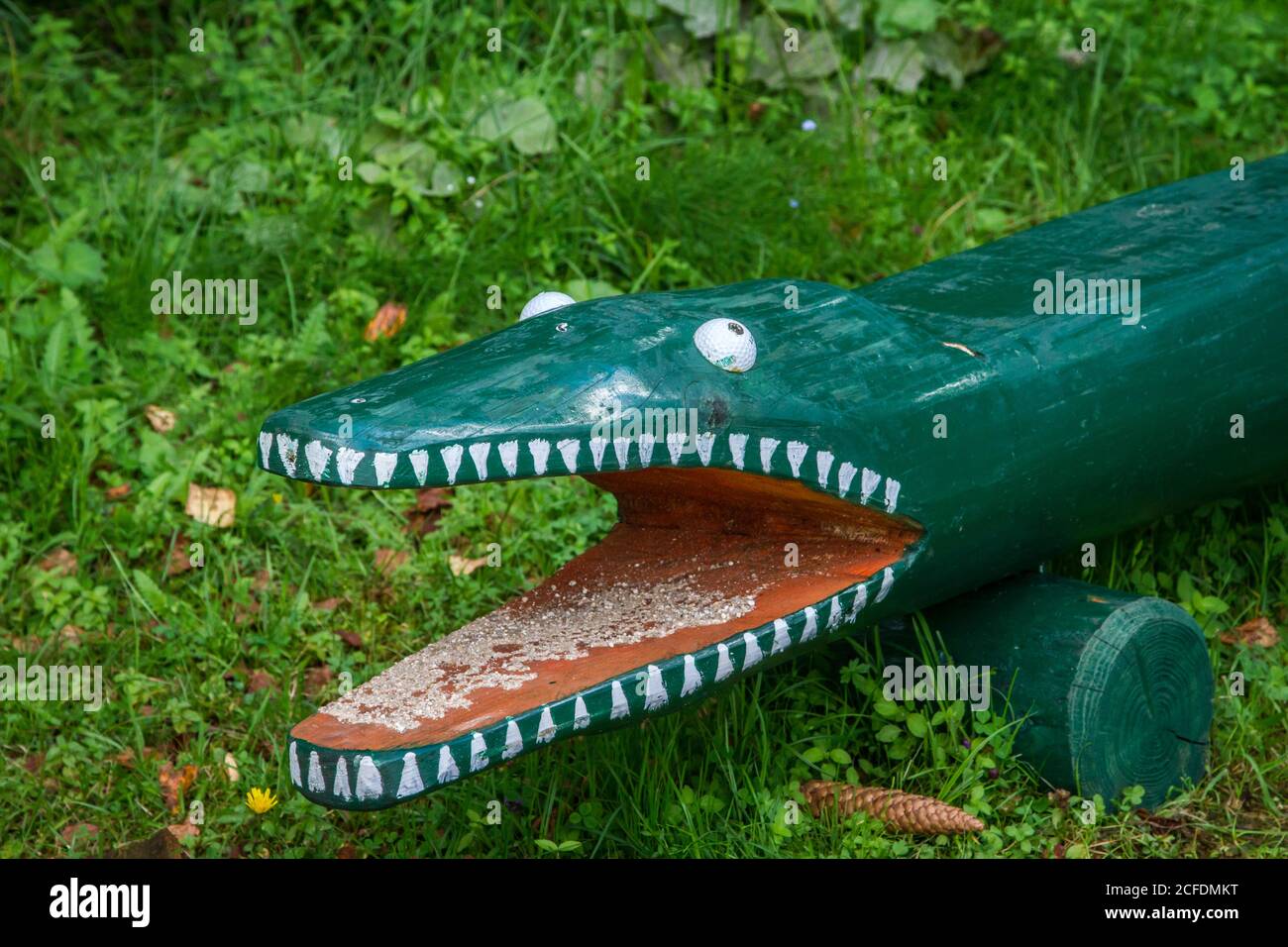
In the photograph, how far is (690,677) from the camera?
263 cm

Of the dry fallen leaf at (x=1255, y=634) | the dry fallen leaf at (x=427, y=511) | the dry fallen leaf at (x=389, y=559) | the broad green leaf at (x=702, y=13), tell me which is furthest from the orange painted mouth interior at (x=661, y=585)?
the broad green leaf at (x=702, y=13)

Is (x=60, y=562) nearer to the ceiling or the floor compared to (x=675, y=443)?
nearer to the floor

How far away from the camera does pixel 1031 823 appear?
3.14 metres

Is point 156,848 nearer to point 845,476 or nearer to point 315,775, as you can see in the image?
point 315,775

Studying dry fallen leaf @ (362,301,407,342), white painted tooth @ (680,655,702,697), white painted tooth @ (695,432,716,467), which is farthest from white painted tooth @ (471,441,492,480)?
dry fallen leaf @ (362,301,407,342)

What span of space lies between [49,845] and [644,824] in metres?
1.16

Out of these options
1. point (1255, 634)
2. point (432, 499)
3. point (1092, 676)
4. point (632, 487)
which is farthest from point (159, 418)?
point (1255, 634)

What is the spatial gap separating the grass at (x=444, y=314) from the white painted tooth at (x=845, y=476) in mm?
670

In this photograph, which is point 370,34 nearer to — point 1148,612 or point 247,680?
point 247,680

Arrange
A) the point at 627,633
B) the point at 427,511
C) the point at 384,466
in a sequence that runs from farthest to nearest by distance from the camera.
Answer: the point at 427,511
the point at 627,633
the point at 384,466

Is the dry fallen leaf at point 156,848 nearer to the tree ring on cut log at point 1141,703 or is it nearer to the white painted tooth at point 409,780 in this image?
the white painted tooth at point 409,780

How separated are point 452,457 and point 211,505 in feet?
6.26

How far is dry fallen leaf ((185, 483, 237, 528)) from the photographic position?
13.4 feet

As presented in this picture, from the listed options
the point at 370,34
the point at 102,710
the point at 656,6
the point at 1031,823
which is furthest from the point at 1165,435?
the point at 370,34
